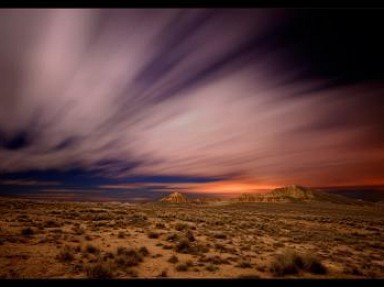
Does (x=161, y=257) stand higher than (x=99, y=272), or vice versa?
(x=99, y=272)

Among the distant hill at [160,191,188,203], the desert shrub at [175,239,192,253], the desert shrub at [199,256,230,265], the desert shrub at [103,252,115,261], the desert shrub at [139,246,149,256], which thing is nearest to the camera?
the desert shrub at [103,252,115,261]

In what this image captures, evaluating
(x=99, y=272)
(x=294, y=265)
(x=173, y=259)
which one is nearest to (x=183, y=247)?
(x=173, y=259)

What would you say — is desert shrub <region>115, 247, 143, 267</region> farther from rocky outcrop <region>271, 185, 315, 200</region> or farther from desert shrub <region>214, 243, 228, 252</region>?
rocky outcrop <region>271, 185, 315, 200</region>

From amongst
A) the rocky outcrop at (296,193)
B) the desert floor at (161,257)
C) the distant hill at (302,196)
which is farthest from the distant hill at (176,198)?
the desert floor at (161,257)

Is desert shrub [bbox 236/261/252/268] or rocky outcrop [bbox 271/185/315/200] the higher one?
rocky outcrop [bbox 271/185/315/200]

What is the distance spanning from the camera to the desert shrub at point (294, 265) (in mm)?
11273

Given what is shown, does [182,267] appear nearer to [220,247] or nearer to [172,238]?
[220,247]

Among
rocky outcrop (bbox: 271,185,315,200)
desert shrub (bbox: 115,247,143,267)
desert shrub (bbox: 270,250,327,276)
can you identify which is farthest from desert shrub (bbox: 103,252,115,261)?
rocky outcrop (bbox: 271,185,315,200)

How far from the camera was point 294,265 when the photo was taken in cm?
1147

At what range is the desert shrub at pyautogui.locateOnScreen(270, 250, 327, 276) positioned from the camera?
11273 millimetres

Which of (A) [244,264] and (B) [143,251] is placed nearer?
(A) [244,264]

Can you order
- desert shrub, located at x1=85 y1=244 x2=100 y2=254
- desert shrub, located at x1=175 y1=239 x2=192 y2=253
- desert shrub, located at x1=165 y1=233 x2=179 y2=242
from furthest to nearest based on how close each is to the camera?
desert shrub, located at x1=165 y1=233 x2=179 y2=242
desert shrub, located at x1=175 y1=239 x2=192 y2=253
desert shrub, located at x1=85 y1=244 x2=100 y2=254
